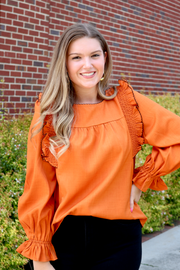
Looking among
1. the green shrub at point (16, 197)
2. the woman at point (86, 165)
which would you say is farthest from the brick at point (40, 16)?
the woman at point (86, 165)

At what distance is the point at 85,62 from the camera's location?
1.82 meters

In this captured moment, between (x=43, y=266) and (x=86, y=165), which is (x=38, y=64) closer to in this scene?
(x=86, y=165)

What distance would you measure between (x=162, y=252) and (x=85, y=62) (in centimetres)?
247

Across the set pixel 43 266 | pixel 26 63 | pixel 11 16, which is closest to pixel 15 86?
pixel 26 63

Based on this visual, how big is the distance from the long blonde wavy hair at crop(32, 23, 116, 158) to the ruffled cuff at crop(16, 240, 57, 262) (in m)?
0.49

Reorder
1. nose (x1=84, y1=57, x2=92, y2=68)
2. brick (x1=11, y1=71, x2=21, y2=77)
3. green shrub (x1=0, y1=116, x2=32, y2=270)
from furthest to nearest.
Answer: brick (x1=11, y1=71, x2=21, y2=77) < green shrub (x1=0, y1=116, x2=32, y2=270) < nose (x1=84, y1=57, x2=92, y2=68)

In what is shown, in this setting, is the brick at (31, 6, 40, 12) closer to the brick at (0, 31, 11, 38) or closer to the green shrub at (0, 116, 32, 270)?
the brick at (0, 31, 11, 38)

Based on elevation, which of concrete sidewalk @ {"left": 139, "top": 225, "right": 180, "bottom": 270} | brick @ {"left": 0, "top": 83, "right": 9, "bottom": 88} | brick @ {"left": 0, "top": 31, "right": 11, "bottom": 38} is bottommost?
concrete sidewalk @ {"left": 139, "top": 225, "right": 180, "bottom": 270}

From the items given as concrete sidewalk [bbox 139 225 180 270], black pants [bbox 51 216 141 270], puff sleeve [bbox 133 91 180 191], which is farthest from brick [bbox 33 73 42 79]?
black pants [bbox 51 216 141 270]

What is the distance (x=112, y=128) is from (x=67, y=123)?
0.25 metres

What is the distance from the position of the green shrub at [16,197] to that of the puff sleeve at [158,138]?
45.7 inches

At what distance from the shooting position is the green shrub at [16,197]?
2.46 meters

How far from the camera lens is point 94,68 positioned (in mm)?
1859

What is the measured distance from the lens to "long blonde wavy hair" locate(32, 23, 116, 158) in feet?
5.80
